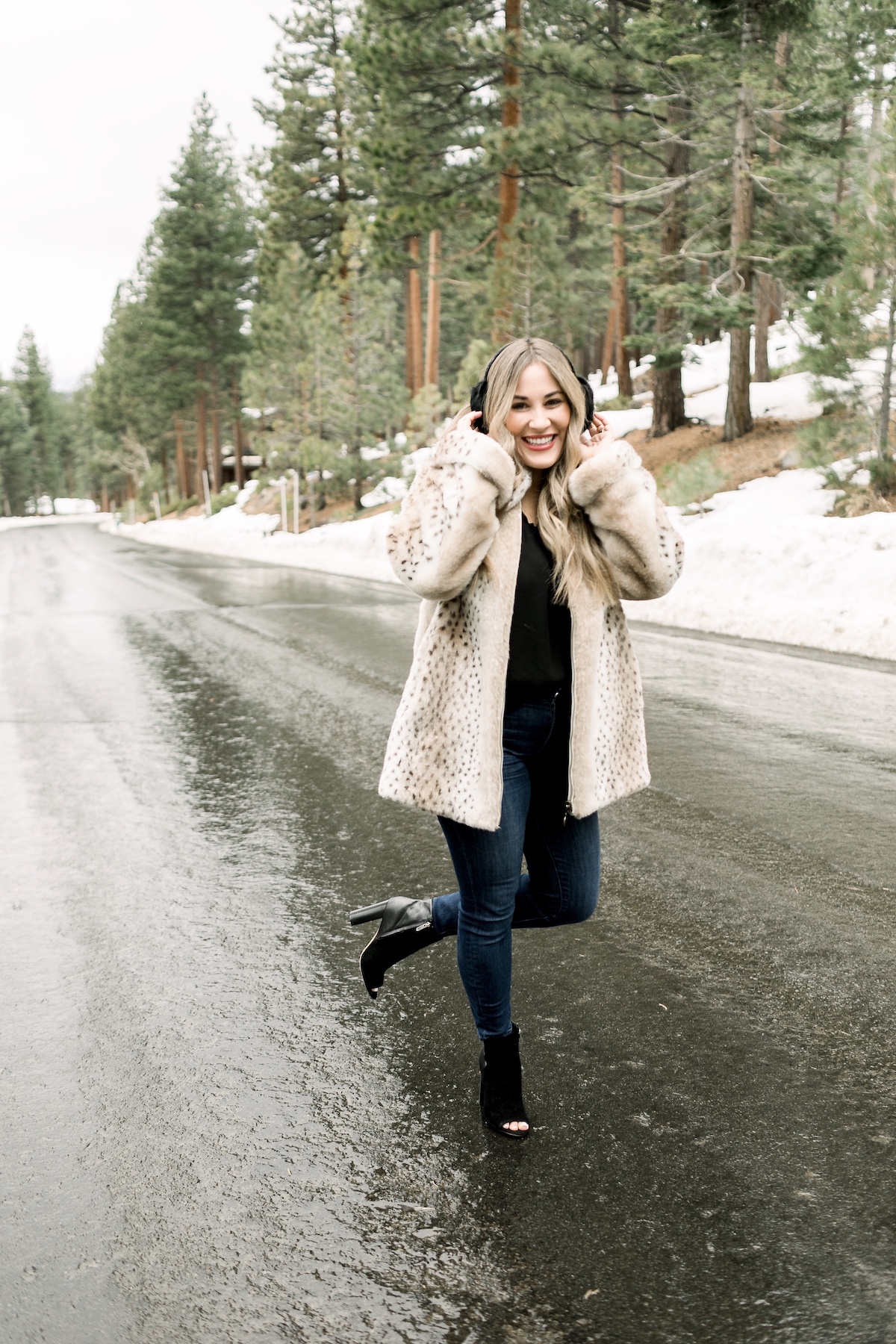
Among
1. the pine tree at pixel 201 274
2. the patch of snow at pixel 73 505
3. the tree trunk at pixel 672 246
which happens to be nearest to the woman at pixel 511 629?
the tree trunk at pixel 672 246

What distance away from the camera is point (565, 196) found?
25.9m

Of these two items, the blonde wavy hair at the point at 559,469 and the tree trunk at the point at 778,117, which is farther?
the tree trunk at the point at 778,117

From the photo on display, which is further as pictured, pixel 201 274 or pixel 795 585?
pixel 201 274

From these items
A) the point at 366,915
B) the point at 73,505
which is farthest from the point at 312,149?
the point at 73,505

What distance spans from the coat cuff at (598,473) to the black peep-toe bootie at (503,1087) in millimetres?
1392

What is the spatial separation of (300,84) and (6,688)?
124 ft

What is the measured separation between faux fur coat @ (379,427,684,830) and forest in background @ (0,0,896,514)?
12.9m

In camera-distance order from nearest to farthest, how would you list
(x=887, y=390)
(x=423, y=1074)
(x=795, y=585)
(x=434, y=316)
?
(x=423, y=1074), (x=795, y=585), (x=887, y=390), (x=434, y=316)

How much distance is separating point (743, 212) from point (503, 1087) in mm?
19962

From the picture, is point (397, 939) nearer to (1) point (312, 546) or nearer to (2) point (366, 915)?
(2) point (366, 915)

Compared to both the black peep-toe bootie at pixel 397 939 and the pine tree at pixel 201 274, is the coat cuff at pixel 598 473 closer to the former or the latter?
the black peep-toe bootie at pixel 397 939

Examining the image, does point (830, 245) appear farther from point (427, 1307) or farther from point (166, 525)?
point (166, 525)

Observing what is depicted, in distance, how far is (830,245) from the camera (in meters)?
19.2

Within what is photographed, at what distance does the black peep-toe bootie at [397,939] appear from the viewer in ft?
11.9
